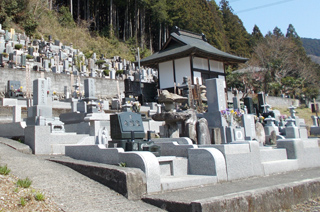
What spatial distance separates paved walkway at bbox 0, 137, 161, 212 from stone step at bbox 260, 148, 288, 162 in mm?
4427

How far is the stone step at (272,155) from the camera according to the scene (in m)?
7.97

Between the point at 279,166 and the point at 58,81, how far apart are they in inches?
752

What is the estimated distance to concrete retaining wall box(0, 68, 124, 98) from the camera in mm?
→ 20062

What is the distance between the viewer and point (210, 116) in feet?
36.5

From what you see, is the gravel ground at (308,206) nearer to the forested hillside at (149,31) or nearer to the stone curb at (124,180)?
the stone curb at (124,180)

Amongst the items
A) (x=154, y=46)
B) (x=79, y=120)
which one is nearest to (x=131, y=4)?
(x=154, y=46)

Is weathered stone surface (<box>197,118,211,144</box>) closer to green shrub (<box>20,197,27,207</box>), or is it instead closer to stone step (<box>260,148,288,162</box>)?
stone step (<box>260,148,288,162</box>)

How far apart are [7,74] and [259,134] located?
1702 cm

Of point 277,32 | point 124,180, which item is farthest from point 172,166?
point 277,32

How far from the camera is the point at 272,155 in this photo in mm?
8188

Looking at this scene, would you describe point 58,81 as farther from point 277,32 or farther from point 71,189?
point 277,32

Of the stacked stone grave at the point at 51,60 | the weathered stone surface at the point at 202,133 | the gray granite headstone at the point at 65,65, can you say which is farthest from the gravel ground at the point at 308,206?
the gray granite headstone at the point at 65,65

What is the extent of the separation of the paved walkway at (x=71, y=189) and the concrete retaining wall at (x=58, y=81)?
623 inches

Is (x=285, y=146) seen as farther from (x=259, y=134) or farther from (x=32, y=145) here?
(x=32, y=145)
